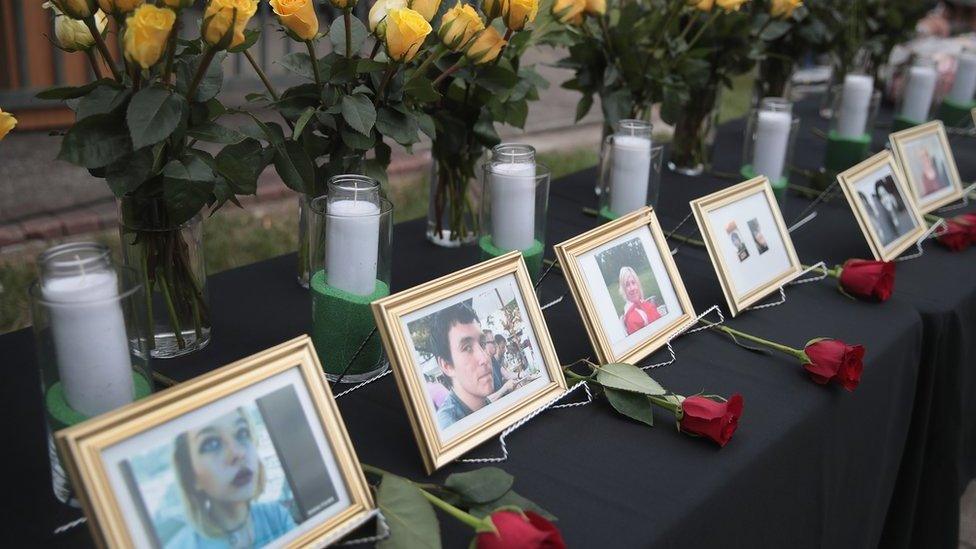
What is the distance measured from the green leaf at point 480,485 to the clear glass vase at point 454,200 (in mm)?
595

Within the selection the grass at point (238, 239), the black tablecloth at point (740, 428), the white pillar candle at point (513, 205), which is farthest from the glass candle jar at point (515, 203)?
the grass at point (238, 239)

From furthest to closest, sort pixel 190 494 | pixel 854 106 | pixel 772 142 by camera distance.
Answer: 1. pixel 854 106
2. pixel 772 142
3. pixel 190 494

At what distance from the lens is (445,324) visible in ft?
2.47

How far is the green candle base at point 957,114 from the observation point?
2.21 m

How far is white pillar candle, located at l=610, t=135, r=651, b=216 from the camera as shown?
1.22 metres

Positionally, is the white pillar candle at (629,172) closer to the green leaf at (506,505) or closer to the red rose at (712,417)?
the red rose at (712,417)

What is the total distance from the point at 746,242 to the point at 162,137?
73 cm

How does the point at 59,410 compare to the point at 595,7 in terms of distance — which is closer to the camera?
the point at 59,410

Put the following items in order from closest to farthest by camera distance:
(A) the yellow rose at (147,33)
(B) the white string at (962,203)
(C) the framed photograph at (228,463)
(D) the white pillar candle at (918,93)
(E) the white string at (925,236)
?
(C) the framed photograph at (228,463), (A) the yellow rose at (147,33), (E) the white string at (925,236), (B) the white string at (962,203), (D) the white pillar candle at (918,93)

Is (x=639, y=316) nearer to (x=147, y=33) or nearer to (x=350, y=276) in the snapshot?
(x=350, y=276)

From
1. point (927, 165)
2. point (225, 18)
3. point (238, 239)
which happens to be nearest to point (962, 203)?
point (927, 165)

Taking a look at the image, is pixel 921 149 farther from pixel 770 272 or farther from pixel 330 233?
pixel 330 233

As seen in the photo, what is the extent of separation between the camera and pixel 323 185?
3.16 feet

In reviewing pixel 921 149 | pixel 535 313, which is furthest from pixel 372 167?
pixel 921 149
